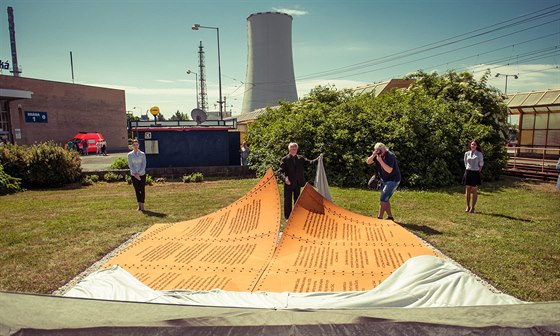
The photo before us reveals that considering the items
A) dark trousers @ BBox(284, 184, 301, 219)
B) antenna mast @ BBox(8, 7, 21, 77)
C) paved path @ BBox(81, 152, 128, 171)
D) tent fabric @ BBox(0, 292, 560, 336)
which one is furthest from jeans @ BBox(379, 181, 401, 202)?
antenna mast @ BBox(8, 7, 21, 77)

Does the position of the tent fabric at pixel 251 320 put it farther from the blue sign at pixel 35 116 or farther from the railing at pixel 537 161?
the blue sign at pixel 35 116

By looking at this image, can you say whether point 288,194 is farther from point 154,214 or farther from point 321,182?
point 154,214

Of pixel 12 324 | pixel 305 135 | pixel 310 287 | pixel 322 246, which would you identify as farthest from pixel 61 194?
pixel 12 324

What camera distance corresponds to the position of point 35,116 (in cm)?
3838

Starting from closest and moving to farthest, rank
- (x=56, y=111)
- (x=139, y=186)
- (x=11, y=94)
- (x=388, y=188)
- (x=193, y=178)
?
(x=388, y=188) → (x=139, y=186) → (x=193, y=178) → (x=11, y=94) → (x=56, y=111)

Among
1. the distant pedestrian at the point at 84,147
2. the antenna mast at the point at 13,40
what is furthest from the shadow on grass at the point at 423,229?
the antenna mast at the point at 13,40

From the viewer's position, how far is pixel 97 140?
125 ft

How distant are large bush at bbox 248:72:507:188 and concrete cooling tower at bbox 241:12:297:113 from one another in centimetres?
2003

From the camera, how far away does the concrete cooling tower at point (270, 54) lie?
35.9 metres

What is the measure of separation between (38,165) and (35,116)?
95.3 ft

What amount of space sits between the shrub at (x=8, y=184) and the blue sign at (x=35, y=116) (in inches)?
1110

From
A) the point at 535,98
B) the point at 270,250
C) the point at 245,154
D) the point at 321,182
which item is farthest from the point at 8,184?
the point at 535,98

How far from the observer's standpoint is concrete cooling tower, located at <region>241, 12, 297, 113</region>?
35.9m

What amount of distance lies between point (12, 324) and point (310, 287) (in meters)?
3.22
